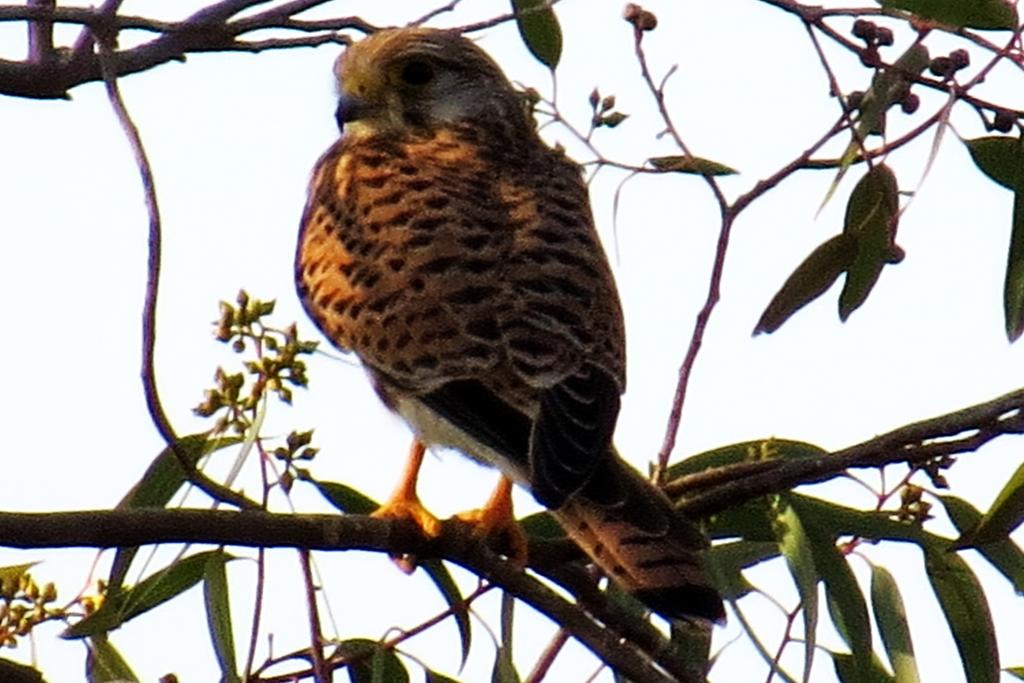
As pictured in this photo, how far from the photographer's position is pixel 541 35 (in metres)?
3.76

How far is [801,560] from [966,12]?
2.87 ft

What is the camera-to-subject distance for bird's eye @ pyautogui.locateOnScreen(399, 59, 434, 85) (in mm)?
4543

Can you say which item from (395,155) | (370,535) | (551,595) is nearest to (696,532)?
(551,595)

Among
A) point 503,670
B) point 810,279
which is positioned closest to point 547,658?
point 503,670

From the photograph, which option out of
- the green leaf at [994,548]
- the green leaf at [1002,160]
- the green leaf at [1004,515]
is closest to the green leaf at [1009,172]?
the green leaf at [1002,160]

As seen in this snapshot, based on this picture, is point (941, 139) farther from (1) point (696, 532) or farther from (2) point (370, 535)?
(2) point (370, 535)

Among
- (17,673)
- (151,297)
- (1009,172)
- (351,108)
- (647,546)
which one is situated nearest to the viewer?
(151,297)

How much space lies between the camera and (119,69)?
121 inches

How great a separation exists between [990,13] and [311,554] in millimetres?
1336

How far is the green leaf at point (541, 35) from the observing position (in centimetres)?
375

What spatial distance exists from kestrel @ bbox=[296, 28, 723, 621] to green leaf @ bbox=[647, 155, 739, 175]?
0.21 meters

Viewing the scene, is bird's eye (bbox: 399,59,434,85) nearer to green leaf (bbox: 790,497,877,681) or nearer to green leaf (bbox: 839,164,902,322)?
green leaf (bbox: 839,164,902,322)

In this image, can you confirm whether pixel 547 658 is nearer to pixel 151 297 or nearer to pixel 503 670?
pixel 503 670

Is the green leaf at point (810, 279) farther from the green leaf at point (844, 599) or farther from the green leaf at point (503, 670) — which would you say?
the green leaf at point (503, 670)
